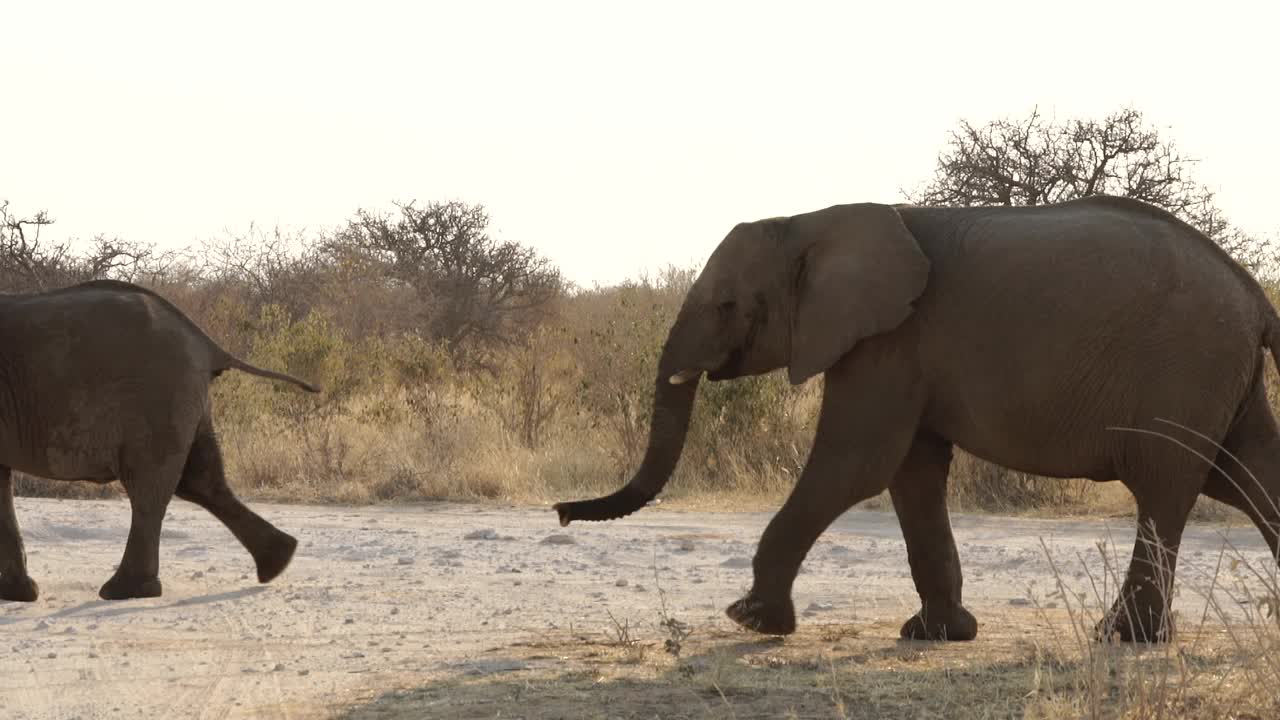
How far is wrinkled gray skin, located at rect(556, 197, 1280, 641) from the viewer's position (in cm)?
758

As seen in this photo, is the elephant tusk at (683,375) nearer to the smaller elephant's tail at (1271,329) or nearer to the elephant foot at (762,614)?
the elephant foot at (762,614)

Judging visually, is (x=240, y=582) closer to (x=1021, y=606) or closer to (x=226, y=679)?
(x=226, y=679)

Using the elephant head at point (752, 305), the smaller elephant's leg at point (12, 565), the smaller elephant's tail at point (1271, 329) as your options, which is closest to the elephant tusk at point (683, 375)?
the elephant head at point (752, 305)

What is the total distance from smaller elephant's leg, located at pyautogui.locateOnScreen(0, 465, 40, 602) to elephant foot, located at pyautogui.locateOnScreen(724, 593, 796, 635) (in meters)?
3.73

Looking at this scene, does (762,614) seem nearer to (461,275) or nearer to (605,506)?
(605,506)

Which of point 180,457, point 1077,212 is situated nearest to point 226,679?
point 180,457

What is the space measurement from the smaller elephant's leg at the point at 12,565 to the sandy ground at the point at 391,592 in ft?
0.38

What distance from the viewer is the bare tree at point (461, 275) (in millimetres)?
35219

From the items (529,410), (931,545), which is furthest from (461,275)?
(931,545)

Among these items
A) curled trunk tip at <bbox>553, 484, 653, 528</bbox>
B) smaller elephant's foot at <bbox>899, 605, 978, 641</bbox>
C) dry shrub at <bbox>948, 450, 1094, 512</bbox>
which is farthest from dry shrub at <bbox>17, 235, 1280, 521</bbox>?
curled trunk tip at <bbox>553, 484, 653, 528</bbox>

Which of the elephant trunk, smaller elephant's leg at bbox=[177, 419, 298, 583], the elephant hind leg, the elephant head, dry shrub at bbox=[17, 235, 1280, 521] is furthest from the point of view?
dry shrub at bbox=[17, 235, 1280, 521]

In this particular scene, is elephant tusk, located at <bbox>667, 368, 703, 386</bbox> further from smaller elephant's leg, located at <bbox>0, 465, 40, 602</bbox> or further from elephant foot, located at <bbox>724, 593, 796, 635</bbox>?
smaller elephant's leg, located at <bbox>0, 465, 40, 602</bbox>

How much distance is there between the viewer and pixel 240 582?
389 inches

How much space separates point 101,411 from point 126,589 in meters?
0.91
